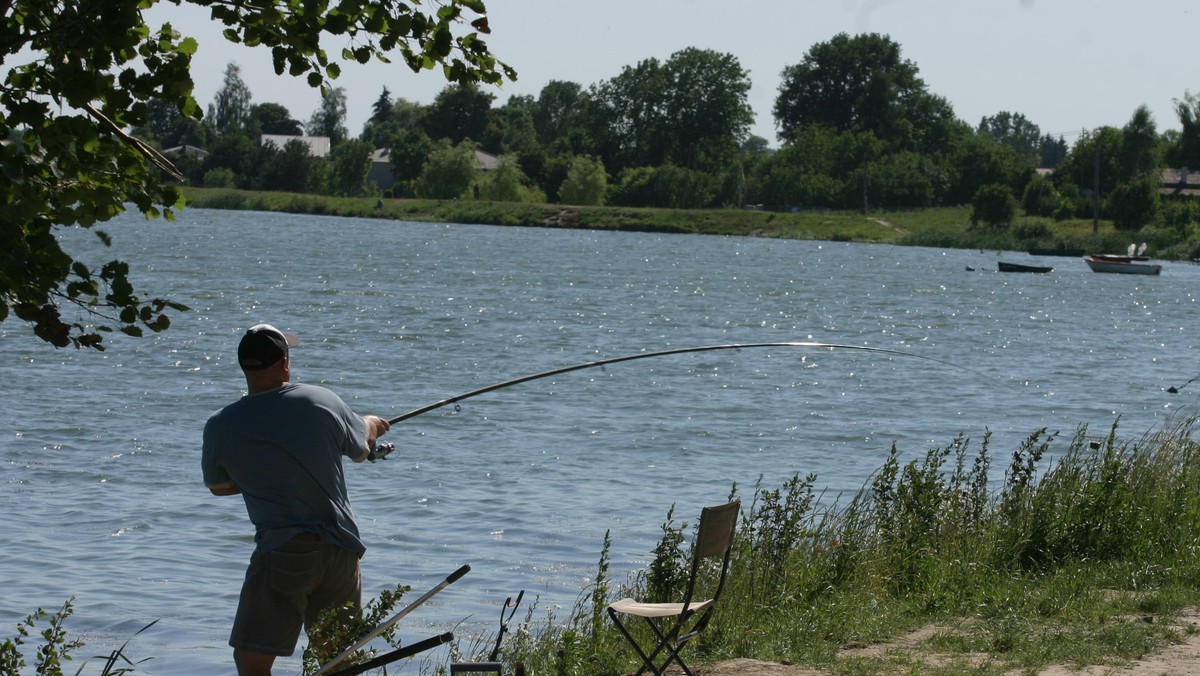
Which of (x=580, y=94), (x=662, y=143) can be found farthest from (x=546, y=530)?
(x=580, y=94)

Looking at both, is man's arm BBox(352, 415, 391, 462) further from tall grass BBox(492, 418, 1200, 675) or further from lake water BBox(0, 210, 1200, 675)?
lake water BBox(0, 210, 1200, 675)

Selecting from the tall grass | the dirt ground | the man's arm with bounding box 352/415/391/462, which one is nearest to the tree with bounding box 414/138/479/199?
the tall grass

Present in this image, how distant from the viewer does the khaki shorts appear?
229 inches

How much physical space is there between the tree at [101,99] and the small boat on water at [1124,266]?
6773 centimetres

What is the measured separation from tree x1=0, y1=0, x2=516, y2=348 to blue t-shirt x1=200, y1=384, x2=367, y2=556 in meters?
0.99

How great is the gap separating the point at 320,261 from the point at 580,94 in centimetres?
12362

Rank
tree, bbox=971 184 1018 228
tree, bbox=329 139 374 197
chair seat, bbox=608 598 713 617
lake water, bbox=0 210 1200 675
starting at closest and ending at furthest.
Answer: chair seat, bbox=608 598 713 617 → lake water, bbox=0 210 1200 675 → tree, bbox=971 184 1018 228 → tree, bbox=329 139 374 197

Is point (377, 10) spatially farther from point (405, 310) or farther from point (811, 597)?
point (405, 310)

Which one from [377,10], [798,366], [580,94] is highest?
[580,94]

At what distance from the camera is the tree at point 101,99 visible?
4250mm

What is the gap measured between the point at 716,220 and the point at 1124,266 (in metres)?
40.6

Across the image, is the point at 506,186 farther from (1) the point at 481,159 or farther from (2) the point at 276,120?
(2) the point at 276,120

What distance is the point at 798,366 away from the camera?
103 feet

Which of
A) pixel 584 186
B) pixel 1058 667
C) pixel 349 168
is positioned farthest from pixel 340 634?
pixel 349 168
